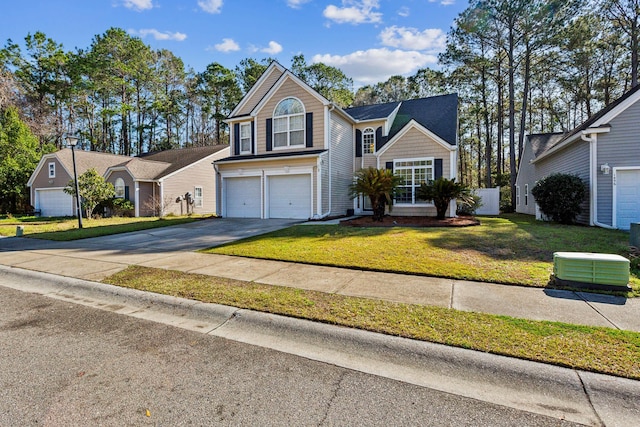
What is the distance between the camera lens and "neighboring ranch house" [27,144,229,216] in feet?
71.4

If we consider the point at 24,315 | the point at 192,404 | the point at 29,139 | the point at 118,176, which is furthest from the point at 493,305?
the point at 29,139

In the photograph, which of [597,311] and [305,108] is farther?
[305,108]

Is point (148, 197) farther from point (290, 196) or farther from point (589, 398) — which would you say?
point (589, 398)

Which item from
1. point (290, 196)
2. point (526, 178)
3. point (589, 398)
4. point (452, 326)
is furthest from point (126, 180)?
point (526, 178)

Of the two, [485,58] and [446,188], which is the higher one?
[485,58]

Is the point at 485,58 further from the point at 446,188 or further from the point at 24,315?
the point at 24,315

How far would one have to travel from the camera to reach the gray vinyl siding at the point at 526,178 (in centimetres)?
1961

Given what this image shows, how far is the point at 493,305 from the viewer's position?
4270 millimetres

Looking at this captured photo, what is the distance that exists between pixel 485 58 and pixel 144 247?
28.8 m

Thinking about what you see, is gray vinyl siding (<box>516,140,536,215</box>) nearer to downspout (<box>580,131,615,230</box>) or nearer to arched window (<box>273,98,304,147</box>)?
downspout (<box>580,131,615,230</box>)

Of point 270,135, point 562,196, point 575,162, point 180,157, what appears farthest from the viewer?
point 180,157

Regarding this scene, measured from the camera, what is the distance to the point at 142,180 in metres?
21.4

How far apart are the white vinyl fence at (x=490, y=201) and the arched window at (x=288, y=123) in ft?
45.2

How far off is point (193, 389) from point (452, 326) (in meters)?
2.69
